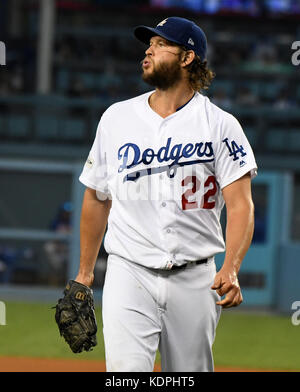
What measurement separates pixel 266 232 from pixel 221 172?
753 cm

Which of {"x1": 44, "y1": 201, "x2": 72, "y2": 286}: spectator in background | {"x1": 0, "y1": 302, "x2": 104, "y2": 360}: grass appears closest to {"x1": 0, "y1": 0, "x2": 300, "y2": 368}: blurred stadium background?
{"x1": 44, "y1": 201, "x2": 72, "y2": 286}: spectator in background

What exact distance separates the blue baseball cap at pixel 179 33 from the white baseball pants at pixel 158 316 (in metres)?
0.95

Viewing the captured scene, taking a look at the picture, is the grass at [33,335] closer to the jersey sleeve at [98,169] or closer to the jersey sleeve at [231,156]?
the jersey sleeve at [98,169]

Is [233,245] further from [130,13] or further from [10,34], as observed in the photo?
[130,13]

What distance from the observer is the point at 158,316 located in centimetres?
343

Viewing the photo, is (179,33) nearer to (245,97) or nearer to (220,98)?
(220,98)

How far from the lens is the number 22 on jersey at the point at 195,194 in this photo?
3457mm

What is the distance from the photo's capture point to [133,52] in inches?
747

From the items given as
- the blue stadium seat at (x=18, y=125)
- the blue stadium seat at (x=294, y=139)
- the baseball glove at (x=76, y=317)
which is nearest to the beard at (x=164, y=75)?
the baseball glove at (x=76, y=317)

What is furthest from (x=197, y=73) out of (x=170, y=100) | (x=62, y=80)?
(x=62, y=80)

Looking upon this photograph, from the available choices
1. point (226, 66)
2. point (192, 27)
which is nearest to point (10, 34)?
point (226, 66)

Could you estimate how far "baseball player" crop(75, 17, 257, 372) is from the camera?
339 centimetres

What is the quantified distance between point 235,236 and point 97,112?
10832 millimetres

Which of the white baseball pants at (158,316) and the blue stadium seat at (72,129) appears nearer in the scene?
the white baseball pants at (158,316)
